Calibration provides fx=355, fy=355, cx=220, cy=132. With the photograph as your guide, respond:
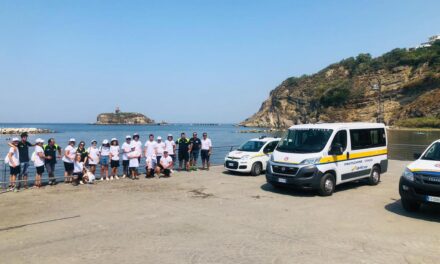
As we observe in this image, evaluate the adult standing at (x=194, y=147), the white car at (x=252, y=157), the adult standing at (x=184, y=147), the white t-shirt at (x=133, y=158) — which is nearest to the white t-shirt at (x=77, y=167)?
the white t-shirt at (x=133, y=158)

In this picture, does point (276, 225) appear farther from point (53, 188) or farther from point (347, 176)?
point (53, 188)

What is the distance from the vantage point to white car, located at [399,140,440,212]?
8.21 m

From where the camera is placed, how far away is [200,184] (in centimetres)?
1353

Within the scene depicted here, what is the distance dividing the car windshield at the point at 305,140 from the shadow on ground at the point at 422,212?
2.69m

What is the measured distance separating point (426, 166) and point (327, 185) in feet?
10.8

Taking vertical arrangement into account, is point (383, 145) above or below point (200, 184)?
above

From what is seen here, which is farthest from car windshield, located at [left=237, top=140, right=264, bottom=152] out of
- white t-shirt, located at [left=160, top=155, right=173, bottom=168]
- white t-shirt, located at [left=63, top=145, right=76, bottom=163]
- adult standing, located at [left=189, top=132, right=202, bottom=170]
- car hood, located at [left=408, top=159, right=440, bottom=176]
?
car hood, located at [left=408, top=159, right=440, bottom=176]

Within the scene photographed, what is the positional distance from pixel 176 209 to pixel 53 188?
5.60 metres

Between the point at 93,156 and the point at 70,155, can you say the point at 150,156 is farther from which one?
the point at 70,155

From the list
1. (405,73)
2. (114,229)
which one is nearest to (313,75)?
(405,73)

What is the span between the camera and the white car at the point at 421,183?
8.21 metres

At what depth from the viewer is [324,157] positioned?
37.0 feet

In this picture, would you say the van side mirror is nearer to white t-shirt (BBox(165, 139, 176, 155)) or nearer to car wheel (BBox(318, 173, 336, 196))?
car wheel (BBox(318, 173, 336, 196))

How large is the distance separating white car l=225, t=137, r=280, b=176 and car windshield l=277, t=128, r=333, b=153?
331cm
